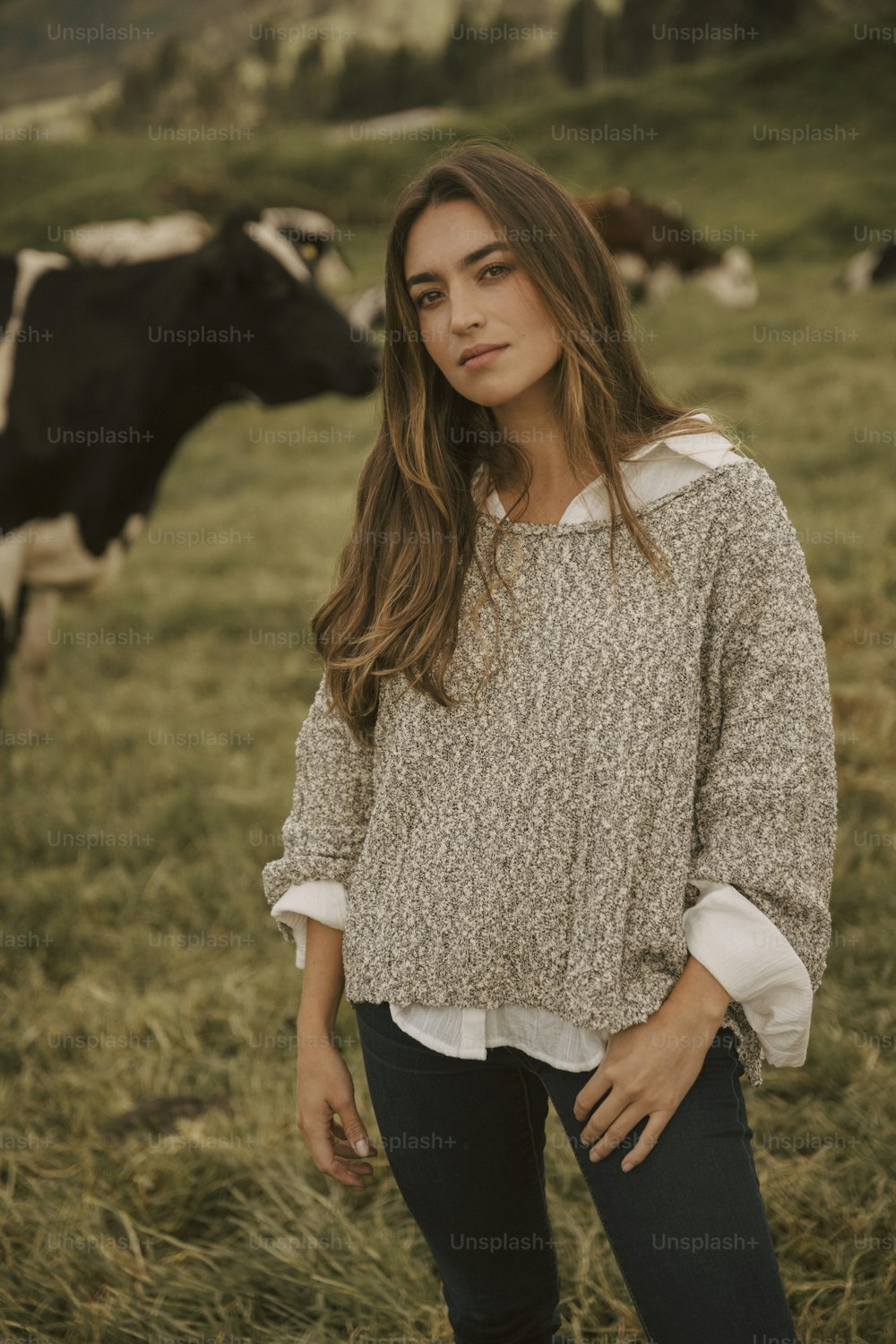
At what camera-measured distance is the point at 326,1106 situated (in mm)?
1532

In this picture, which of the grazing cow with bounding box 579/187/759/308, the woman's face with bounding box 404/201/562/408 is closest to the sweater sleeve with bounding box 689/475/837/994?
the woman's face with bounding box 404/201/562/408

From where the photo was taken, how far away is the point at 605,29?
40.0 meters

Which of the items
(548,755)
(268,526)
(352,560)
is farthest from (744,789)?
(268,526)

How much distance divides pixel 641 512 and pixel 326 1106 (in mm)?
871

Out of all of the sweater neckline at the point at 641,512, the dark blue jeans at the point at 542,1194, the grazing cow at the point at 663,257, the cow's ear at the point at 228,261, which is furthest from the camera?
the grazing cow at the point at 663,257

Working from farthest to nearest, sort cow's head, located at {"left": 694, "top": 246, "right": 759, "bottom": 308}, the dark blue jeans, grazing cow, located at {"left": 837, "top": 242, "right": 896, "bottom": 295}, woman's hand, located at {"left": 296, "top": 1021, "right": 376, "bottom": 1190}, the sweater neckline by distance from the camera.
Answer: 1. cow's head, located at {"left": 694, "top": 246, "right": 759, "bottom": 308}
2. grazing cow, located at {"left": 837, "top": 242, "right": 896, "bottom": 295}
3. woman's hand, located at {"left": 296, "top": 1021, "right": 376, "bottom": 1190}
4. the sweater neckline
5. the dark blue jeans

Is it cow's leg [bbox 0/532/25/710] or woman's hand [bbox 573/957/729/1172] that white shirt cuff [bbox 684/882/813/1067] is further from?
cow's leg [bbox 0/532/25/710]

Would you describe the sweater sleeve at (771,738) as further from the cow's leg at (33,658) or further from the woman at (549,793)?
the cow's leg at (33,658)

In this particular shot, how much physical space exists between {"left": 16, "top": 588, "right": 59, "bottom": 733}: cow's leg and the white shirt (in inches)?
154

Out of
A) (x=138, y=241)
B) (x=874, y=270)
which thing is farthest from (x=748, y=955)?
(x=874, y=270)

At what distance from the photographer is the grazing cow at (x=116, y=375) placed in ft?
14.9

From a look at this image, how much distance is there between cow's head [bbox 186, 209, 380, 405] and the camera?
4.82 meters

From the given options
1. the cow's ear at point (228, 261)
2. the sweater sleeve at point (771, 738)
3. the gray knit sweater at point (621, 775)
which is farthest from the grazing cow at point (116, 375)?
the sweater sleeve at point (771, 738)

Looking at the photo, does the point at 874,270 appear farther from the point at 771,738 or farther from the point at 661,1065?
the point at 661,1065
